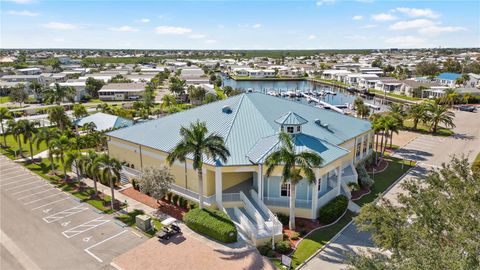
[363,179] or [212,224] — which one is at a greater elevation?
[212,224]

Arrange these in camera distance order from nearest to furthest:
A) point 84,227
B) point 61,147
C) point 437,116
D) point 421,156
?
point 84,227 < point 61,147 < point 421,156 < point 437,116

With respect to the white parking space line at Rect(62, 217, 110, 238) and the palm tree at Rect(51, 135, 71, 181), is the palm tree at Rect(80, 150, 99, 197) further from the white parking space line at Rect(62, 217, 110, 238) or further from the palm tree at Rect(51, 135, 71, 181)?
the white parking space line at Rect(62, 217, 110, 238)

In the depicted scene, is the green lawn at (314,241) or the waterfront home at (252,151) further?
the waterfront home at (252,151)

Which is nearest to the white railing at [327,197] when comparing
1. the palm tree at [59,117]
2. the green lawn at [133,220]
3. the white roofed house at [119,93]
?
the green lawn at [133,220]

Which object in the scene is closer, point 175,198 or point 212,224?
point 212,224

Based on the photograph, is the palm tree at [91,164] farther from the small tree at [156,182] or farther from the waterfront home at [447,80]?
the waterfront home at [447,80]

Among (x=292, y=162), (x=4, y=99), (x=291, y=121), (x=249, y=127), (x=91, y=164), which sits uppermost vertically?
(x=291, y=121)

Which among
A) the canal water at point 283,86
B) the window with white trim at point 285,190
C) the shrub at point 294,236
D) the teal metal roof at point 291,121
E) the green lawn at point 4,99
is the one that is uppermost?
the teal metal roof at point 291,121

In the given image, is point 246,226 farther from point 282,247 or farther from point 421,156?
point 421,156

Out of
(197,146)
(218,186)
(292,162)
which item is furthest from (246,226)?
(197,146)
